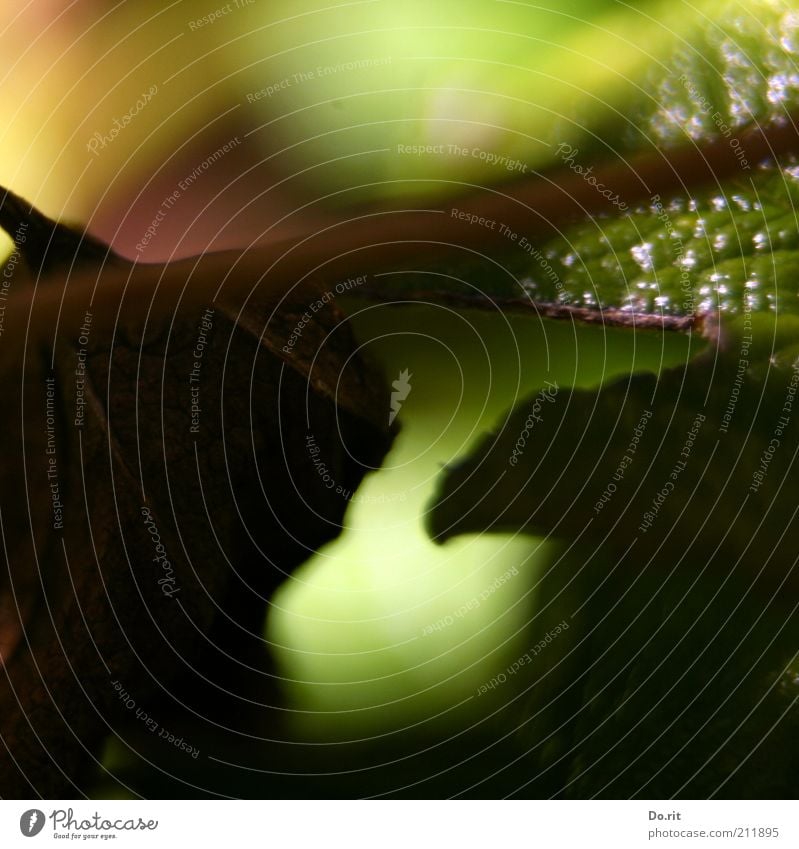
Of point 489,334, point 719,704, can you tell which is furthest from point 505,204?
point 719,704

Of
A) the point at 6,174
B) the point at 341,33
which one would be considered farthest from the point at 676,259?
the point at 6,174

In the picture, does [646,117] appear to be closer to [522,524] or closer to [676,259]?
[676,259]

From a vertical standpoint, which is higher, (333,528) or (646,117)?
(646,117)

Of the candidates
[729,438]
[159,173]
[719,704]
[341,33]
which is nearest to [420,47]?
[341,33]

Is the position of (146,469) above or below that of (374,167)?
below

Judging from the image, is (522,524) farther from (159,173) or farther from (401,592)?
(159,173)

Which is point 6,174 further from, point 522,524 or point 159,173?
point 522,524

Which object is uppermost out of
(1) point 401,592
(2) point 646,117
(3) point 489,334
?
(2) point 646,117

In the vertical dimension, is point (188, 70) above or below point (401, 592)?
above
